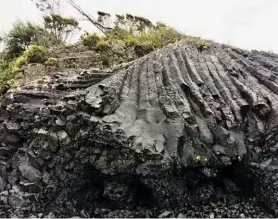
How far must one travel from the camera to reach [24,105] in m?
9.65

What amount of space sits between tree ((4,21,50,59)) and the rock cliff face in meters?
5.74

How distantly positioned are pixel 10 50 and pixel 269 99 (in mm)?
10458

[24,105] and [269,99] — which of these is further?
[24,105]

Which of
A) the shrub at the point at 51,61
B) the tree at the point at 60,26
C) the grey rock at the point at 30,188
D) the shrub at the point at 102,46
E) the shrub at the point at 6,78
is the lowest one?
the grey rock at the point at 30,188

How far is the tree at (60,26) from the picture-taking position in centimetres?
1518

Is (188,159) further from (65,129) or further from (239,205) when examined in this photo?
(65,129)

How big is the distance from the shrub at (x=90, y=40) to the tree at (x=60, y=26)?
1.96m

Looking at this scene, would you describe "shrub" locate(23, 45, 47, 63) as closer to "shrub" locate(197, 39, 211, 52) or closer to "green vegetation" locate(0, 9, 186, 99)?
"green vegetation" locate(0, 9, 186, 99)

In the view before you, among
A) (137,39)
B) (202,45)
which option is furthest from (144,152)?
(137,39)

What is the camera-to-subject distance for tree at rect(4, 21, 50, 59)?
1462 centimetres

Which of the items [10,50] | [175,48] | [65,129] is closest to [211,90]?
[175,48]

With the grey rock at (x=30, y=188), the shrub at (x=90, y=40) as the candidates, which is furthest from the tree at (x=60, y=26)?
the grey rock at (x=30, y=188)

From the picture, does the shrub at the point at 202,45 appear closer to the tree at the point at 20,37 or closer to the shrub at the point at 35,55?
the shrub at the point at 35,55

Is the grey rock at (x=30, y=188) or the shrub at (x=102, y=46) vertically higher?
the shrub at (x=102, y=46)
